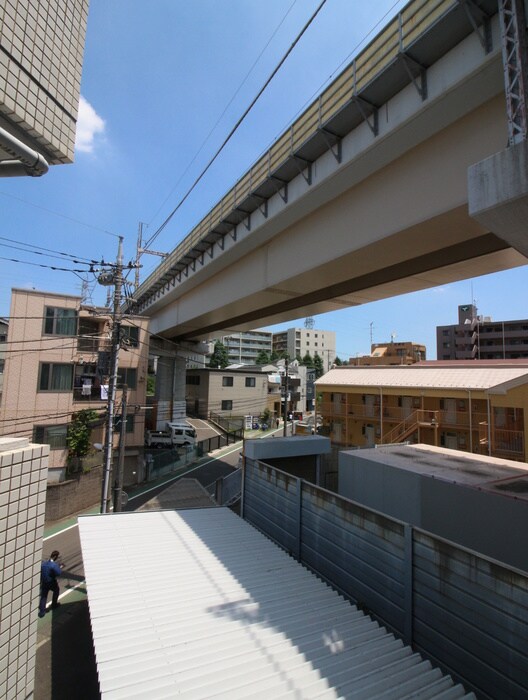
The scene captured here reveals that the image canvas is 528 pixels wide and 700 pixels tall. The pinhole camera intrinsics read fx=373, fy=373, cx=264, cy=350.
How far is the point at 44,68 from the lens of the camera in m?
5.21

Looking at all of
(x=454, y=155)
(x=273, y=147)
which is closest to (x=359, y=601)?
(x=454, y=155)

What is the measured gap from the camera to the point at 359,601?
5.40 meters

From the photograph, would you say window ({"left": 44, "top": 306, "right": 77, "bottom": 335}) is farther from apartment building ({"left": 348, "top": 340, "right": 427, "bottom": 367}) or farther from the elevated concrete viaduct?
apartment building ({"left": 348, "top": 340, "right": 427, "bottom": 367})

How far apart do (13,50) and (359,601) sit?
342 inches

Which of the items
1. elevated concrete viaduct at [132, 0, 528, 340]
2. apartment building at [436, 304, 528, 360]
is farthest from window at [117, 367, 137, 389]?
apartment building at [436, 304, 528, 360]

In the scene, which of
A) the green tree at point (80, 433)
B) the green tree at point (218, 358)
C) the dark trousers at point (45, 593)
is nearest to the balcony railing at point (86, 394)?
the green tree at point (80, 433)

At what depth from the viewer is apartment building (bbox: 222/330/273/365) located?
10769 cm

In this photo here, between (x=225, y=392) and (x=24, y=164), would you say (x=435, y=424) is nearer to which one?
(x=24, y=164)

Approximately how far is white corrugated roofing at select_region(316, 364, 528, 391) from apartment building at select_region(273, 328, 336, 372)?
269 feet

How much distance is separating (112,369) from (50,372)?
9.52m

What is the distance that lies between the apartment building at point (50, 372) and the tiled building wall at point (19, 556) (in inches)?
581

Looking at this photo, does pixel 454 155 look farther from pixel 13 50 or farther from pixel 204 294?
pixel 204 294

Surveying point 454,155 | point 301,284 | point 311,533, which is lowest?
point 311,533

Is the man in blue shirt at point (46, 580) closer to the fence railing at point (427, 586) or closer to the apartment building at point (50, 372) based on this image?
the fence railing at point (427, 586)
